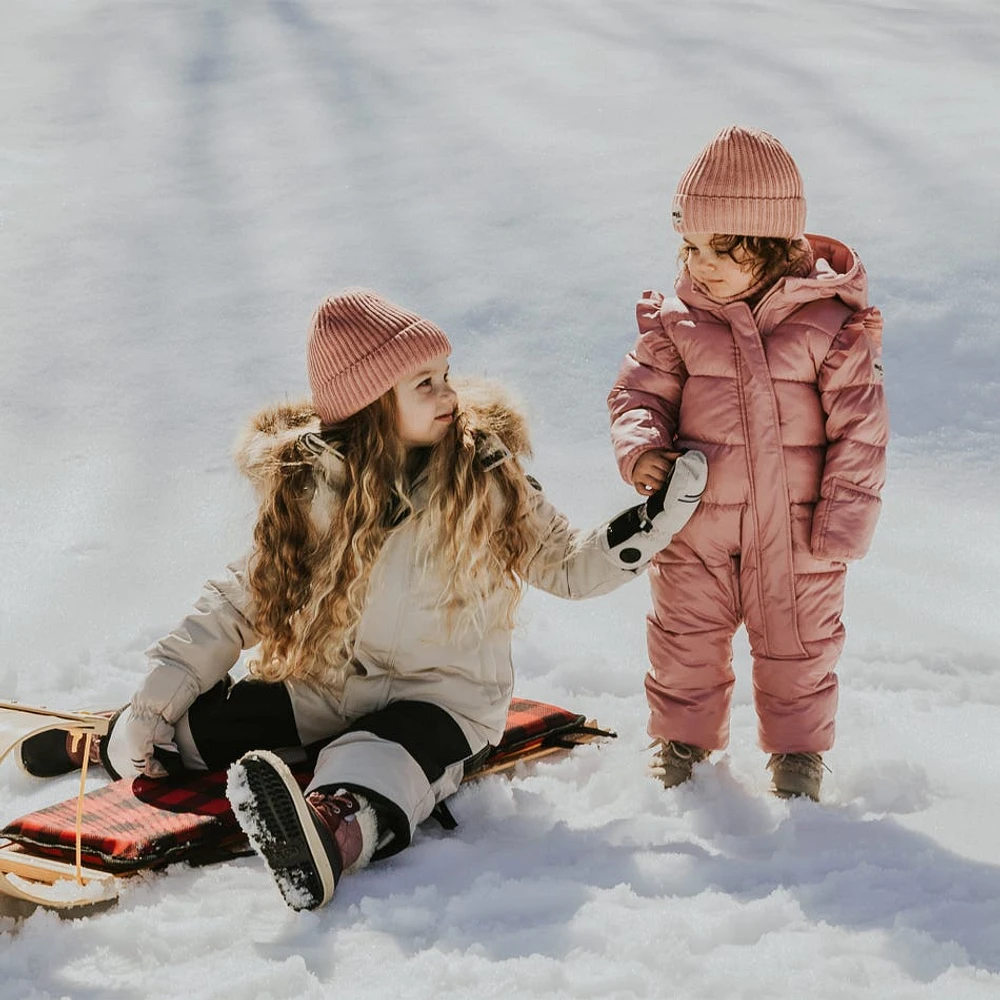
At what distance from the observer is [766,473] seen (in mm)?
2404

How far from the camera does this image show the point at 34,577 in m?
3.47

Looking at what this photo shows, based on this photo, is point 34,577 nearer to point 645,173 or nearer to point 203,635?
point 203,635

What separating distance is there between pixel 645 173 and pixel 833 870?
12.4 feet

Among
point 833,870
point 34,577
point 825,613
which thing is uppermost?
point 825,613

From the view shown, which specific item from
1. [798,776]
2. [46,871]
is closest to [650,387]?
[798,776]

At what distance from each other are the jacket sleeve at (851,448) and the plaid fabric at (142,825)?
0.82m

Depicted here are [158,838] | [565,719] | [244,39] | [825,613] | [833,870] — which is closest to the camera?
[833,870]

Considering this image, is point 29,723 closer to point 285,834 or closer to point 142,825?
point 142,825

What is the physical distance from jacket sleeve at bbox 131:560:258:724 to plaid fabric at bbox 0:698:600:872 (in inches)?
5.6

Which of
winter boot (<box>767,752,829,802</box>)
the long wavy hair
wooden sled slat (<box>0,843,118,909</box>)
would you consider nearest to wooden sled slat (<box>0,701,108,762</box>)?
wooden sled slat (<box>0,843,118,909</box>)

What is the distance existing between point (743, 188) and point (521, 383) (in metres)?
2.04

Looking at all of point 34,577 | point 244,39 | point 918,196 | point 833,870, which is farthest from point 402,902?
point 244,39

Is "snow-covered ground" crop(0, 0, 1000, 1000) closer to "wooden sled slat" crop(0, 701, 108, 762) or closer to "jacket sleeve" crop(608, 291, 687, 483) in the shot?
"wooden sled slat" crop(0, 701, 108, 762)

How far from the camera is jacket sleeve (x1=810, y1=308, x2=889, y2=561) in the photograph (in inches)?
92.4
